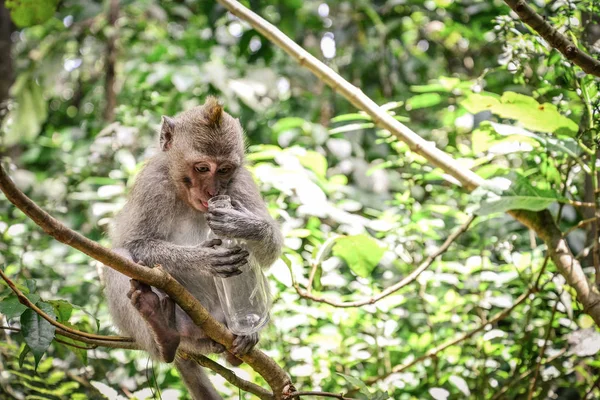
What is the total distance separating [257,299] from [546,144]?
1850mm

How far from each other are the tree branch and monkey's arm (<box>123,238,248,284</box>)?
0.37 metres

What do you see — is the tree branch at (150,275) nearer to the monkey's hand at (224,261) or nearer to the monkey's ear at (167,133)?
the monkey's hand at (224,261)

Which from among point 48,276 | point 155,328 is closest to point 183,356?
point 155,328

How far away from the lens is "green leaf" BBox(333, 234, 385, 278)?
3.69m

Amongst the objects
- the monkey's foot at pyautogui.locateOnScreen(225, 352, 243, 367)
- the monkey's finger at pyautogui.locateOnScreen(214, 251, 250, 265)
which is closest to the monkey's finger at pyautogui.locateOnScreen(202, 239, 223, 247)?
the monkey's finger at pyautogui.locateOnScreen(214, 251, 250, 265)

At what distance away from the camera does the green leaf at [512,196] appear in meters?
3.24

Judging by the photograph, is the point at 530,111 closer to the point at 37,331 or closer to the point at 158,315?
the point at 158,315

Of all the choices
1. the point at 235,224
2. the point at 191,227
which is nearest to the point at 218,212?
the point at 235,224

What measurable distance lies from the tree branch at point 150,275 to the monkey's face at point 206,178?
2.90ft

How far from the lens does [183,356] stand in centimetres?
346

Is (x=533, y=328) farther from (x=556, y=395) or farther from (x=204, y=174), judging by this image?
(x=204, y=174)

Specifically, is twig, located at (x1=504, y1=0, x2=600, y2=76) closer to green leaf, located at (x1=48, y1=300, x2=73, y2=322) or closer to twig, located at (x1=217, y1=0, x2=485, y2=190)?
twig, located at (x1=217, y1=0, x2=485, y2=190)

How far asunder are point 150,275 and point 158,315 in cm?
57

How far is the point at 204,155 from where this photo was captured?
11.7ft
